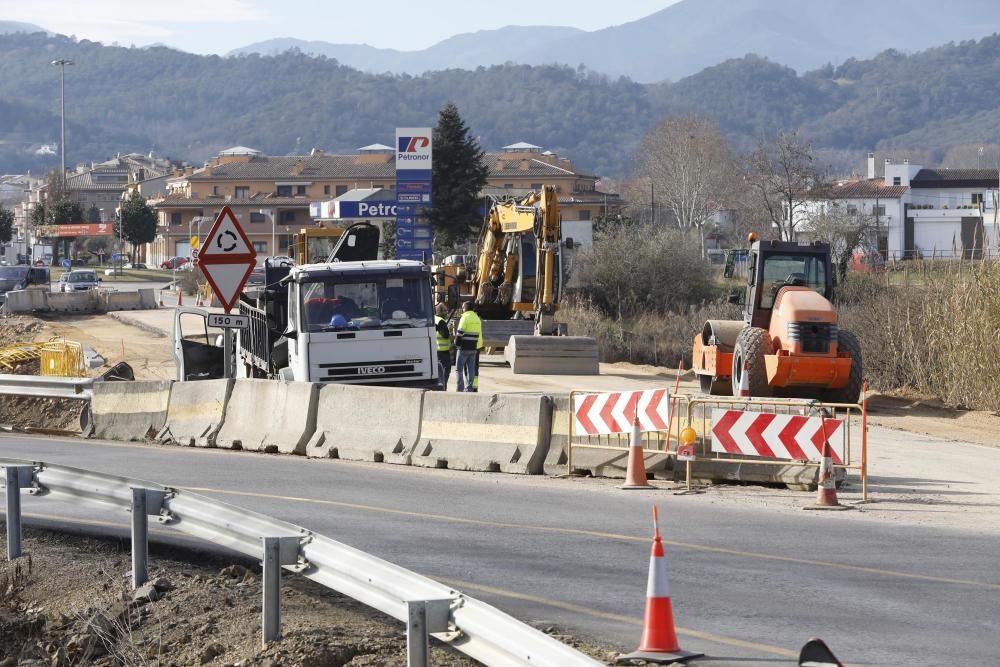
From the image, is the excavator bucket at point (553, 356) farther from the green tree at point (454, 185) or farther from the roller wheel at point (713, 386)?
the green tree at point (454, 185)

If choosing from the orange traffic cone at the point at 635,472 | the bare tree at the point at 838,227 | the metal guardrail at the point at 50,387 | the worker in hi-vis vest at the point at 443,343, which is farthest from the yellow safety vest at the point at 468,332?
the bare tree at the point at 838,227

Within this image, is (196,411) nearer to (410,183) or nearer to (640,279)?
(410,183)

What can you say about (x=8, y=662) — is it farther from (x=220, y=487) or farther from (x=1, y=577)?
(x=220, y=487)

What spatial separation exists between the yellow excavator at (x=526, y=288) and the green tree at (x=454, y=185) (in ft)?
148

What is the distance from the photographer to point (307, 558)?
777 cm

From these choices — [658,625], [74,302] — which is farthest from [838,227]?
[658,625]

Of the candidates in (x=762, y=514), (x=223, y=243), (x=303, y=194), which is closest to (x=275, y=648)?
(x=762, y=514)

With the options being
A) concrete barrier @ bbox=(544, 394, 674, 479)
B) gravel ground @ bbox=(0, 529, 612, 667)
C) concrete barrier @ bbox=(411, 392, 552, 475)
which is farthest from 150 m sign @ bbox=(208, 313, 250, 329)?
gravel ground @ bbox=(0, 529, 612, 667)

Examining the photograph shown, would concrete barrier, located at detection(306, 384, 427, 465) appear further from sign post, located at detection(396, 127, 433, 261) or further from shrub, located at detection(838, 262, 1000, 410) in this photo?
sign post, located at detection(396, 127, 433, 261)

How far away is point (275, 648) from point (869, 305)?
27.8 meters

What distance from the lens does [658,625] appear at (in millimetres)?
8094

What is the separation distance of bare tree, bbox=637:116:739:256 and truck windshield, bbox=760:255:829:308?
8541cm

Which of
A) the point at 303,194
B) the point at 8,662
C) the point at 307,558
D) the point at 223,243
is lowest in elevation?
the point at 8,662

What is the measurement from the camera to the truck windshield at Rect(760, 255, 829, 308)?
2473cm
